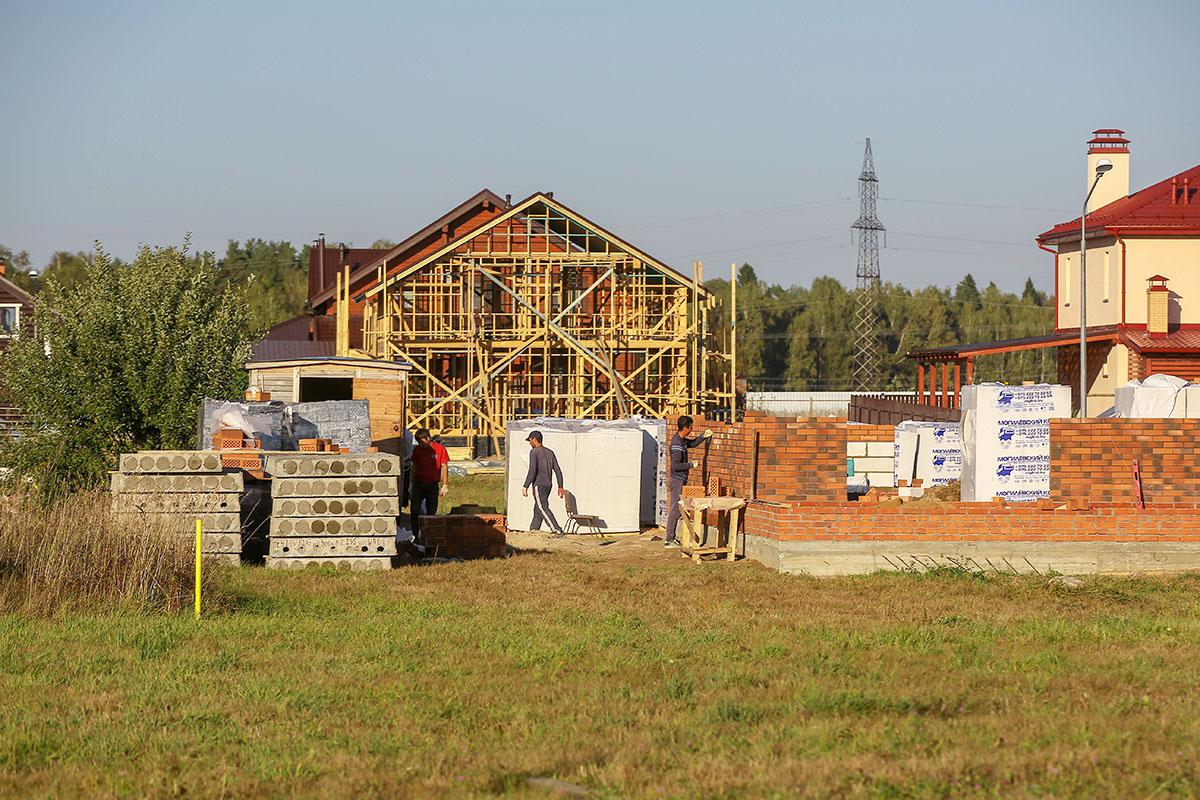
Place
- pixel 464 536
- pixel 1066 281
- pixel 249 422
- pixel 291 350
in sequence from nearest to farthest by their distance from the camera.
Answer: pixel 464 536 < pixel 249 422 < pixel 1066 281 < pixel 291 350

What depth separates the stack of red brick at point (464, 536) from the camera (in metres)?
17.4

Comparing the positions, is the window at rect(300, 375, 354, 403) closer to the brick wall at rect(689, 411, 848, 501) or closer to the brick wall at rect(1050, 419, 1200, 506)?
the brick wall at rect(689, 411, 848, 501)

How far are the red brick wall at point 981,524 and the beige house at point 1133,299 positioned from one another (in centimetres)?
2670

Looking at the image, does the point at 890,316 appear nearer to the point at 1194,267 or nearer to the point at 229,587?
the point at 1194,267

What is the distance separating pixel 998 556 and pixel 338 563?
266 inches

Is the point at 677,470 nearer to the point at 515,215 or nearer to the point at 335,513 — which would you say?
the point at 335,513

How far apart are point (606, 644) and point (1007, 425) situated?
7.56m

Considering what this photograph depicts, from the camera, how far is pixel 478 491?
1239 inches

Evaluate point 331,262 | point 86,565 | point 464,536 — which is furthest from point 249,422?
point 331,262

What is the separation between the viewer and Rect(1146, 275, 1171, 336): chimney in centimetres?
4150

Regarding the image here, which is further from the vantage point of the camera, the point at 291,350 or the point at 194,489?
the point at 291,350

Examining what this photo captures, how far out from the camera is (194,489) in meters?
15.5

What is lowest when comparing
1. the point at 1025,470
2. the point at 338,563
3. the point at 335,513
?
the point at 338,563

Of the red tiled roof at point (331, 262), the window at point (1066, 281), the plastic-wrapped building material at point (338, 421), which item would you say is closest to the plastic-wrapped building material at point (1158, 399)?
the plastic-wrapped building material at point (338, 421)
